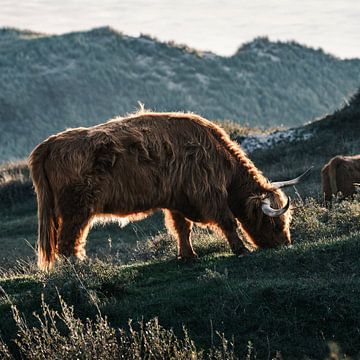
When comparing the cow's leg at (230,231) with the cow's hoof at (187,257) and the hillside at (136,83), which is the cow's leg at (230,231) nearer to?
the cow's hoof at (187,257)

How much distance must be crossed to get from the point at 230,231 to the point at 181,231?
758 mm

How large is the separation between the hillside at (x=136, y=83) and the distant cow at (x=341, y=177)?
35755mm

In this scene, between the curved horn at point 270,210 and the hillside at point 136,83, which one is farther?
the hillside at point 136,83

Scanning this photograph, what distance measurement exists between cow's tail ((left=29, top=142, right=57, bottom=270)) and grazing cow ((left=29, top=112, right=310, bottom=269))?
0.5 inches

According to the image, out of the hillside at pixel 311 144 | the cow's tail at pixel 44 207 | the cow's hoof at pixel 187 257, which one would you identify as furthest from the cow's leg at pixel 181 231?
the hillside at pixel 311 144

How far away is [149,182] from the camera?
8969mm

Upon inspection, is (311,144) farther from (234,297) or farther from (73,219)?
(234,297)

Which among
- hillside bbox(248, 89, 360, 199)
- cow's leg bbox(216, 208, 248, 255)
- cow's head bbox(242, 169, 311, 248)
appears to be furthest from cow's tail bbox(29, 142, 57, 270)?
hillside bbox(248, 89, 360, 199)

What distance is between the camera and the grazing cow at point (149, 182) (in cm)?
875

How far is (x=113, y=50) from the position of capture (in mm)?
60562

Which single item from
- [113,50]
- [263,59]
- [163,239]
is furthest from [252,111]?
[163,239]

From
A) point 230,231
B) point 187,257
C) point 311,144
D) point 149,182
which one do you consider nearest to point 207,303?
point 149,182

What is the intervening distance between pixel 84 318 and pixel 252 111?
55332mm

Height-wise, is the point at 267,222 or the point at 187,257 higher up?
the point at 267,222
